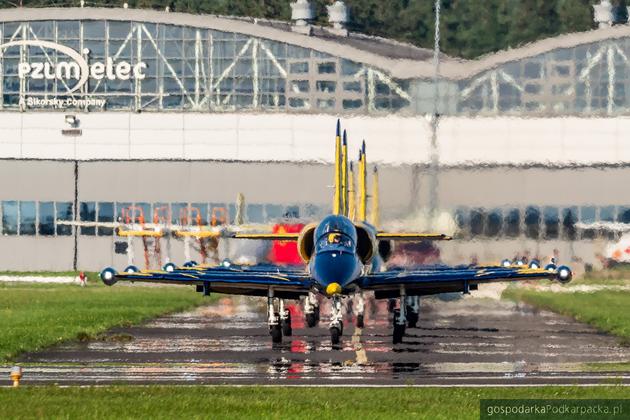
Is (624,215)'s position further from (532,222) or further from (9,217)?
(9,217)

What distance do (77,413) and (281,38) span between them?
207ft

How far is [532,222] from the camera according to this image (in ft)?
239

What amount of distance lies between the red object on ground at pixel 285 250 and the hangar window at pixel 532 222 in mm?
10361

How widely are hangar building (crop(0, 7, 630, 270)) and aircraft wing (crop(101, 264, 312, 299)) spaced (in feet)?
115

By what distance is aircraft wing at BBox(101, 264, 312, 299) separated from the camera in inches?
1571

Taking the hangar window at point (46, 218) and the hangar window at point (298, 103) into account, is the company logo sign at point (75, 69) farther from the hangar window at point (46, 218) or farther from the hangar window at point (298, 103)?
the hangar window at point (298, 103)

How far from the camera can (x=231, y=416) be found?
2600 centimetres

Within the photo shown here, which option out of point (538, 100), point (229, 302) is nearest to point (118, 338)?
point (229, 302)

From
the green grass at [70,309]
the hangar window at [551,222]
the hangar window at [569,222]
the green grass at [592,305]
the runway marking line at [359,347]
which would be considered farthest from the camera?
the hangar window at [569,222]

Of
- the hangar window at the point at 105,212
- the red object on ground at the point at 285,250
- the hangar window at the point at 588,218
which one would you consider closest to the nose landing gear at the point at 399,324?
the red object on ground at the point at 285,250

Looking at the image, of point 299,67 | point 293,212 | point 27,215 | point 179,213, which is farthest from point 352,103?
point 27,215

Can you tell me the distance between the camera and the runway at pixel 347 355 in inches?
1257

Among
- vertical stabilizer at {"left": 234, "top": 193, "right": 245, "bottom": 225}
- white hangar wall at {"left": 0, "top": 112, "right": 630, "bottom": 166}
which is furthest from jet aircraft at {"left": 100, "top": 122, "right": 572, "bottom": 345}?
vertical stabilizer at {"left": 234, "top": 193, "right": 245, "bottom": 225}

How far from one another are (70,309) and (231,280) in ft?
51.7
